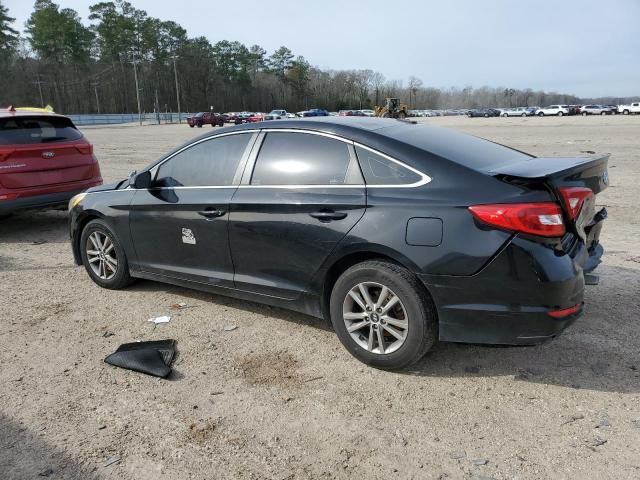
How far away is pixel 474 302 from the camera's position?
10.3 feet

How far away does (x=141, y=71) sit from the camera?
111 metres

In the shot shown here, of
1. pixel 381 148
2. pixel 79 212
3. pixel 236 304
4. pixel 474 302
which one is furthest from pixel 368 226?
pixel 79 212

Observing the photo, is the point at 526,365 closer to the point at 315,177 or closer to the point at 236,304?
the point at 315,177

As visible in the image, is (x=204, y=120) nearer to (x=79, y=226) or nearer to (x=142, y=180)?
(x=79, y=226)

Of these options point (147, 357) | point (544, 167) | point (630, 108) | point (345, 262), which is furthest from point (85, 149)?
point (630, 108)

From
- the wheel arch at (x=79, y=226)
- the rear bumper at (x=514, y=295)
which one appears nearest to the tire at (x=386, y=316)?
the rear bumper at (x=514, y=295)

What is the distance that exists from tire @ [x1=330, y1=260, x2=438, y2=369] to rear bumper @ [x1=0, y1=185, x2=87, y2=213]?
17.7 ft

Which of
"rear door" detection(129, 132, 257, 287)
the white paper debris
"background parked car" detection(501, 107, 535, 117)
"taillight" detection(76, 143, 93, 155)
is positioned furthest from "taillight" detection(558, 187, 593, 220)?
"background parked car" detection(501, 107, 535, 117)

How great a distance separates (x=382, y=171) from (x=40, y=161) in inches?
224

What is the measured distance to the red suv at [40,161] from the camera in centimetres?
693

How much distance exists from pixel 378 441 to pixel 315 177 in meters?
1.84

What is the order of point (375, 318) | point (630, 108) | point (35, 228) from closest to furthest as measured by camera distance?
point (375, 318) < point (35, 228) < point (630, 108)

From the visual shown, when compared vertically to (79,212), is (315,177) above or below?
above

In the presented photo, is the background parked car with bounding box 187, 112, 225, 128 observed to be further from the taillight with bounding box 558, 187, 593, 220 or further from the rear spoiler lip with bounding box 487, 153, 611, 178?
the taillight with bounding box 558, 187, 593, 220
